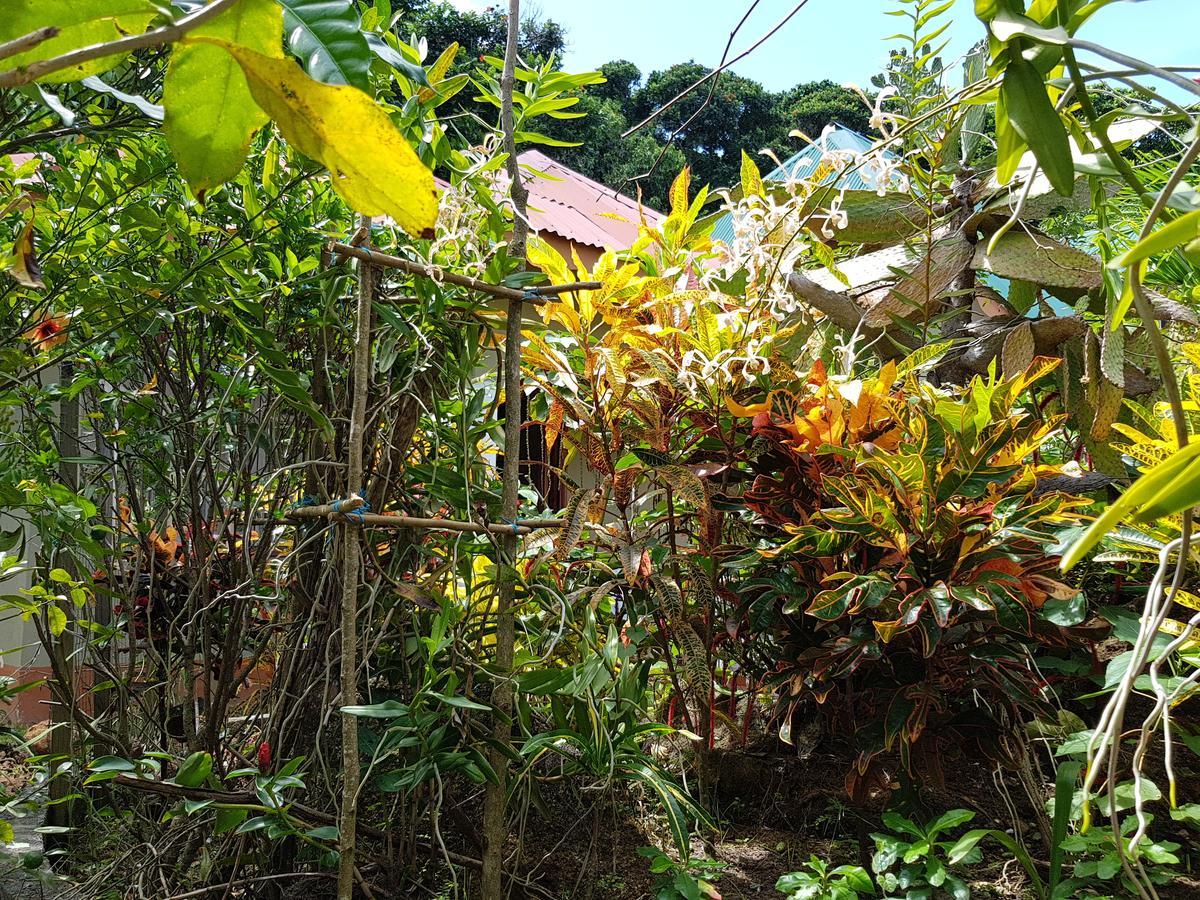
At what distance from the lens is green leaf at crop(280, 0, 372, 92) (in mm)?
351

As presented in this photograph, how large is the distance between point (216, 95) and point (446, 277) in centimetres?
99

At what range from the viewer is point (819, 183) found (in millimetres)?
1683

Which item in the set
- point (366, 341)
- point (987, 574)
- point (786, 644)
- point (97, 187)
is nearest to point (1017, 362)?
point (987, 574)

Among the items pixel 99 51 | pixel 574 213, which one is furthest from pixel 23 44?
pixel 574 213

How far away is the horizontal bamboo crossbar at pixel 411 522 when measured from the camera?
4.15 feet

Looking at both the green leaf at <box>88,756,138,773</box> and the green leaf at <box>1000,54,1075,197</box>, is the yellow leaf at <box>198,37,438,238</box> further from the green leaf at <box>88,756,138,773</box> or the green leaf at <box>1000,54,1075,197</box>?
the green leaf at <box>88,756,138,773</box>

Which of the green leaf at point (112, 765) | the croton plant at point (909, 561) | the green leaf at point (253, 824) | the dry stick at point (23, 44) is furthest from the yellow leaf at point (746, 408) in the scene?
the dry stick at point (23, 44)

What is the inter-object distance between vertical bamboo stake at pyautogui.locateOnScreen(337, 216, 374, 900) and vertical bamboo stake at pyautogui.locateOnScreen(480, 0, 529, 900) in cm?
21

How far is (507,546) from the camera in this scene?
1438 millimetres

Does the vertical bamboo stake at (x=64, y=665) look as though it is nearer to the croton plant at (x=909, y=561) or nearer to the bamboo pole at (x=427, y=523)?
the bamboo pole at (x=427, y=523)

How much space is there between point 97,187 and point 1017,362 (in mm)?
1670

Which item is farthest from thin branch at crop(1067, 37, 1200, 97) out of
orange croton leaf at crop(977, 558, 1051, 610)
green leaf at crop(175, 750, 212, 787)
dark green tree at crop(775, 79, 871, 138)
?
dark green tree at crop(775, 79, 871, 138)

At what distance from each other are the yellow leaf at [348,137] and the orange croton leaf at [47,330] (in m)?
1.50

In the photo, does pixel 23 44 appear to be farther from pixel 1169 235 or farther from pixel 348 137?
pixel 1169 235
